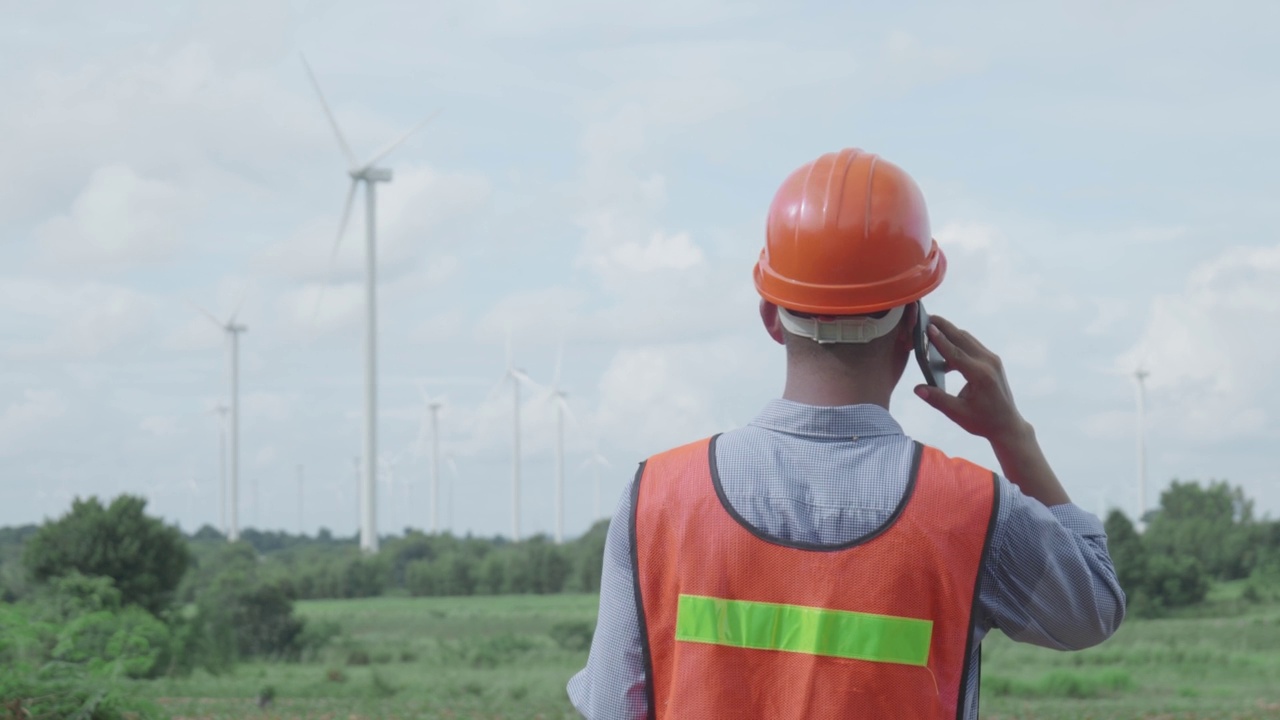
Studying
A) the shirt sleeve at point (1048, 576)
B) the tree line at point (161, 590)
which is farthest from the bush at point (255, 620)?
the shirt sleeve at point (1048, 576)

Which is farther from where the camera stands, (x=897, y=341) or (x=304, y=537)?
(x=304, y=537)

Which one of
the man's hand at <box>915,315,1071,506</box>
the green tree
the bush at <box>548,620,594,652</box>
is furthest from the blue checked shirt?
the green tree

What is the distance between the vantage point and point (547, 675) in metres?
32.2

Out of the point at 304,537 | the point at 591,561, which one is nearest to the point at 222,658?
the point at 591,561

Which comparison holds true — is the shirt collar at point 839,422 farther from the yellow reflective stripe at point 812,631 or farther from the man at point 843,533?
the yellow reflective stripe at point 812,631

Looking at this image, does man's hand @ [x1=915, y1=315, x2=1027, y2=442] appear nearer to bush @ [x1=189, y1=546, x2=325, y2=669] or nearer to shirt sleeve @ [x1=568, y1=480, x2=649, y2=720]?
shirt sleeve @ [x1=568, y1=480, x2=649, y2=720]

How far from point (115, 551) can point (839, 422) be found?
38576 mm

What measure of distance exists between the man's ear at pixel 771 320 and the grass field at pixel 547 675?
19091 millimetres

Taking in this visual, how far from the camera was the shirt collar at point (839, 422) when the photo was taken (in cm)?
272

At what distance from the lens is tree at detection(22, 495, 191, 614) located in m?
37.7

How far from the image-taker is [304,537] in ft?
408

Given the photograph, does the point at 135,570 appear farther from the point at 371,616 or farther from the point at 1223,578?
the point at 1223,578

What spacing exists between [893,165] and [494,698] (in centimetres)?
2399

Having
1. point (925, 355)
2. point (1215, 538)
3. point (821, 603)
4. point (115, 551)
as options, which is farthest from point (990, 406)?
point (1215, 538)
